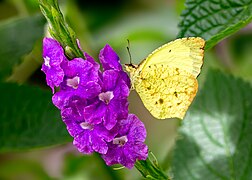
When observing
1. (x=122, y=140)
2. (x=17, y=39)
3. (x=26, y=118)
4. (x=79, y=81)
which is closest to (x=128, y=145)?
(x=122, y=140)

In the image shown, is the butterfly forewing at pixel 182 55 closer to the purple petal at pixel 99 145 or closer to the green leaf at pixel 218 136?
the purple petal at pixel 99 145

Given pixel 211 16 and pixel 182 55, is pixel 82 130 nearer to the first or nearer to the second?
pixel 182 55

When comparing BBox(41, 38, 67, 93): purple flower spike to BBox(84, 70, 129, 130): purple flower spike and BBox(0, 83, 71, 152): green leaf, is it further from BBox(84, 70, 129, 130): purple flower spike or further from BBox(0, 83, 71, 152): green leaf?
BBox(0, 83, 71, 152): green leaf

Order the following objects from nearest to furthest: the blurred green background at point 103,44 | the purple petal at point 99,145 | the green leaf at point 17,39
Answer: the purple petal at point 99,145, the green leaf at point 17,39, the blurred green background at point 103,44

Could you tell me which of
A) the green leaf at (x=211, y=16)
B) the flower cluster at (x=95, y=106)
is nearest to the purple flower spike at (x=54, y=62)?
the flower cluster at (x=95, y=106)

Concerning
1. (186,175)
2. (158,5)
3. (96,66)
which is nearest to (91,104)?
(96,66)

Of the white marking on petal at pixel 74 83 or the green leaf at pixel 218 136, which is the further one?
the green leaf at pixel 218 136

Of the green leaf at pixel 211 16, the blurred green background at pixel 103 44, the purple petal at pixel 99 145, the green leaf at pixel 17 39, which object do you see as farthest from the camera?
the blurred green background at pixel 103 44

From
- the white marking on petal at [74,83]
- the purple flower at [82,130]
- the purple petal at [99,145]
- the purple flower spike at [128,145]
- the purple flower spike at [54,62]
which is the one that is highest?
the purple flower spike at [54,62]
